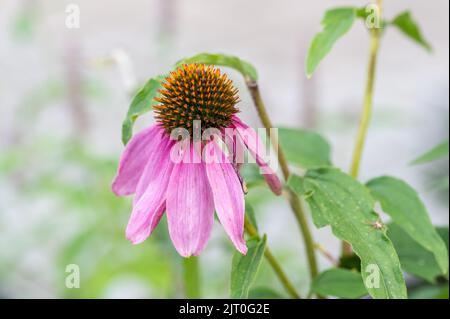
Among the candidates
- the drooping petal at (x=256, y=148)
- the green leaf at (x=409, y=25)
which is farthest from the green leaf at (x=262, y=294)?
the green leaf at (x=409, y=25)

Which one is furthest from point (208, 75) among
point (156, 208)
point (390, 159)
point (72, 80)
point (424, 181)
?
point (390, 159)

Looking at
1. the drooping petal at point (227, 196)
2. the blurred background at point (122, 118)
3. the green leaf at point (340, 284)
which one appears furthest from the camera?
the blurred background at point (122, 118)

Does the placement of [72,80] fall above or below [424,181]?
above

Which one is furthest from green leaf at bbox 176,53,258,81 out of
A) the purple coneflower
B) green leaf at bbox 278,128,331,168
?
green leaf at bbox 278,128,331,168

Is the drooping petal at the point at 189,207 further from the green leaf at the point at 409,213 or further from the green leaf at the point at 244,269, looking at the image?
the green leaf at the point at 409,213

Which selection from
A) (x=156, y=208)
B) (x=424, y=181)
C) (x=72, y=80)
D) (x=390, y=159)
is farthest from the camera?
(x=390, y=159)
